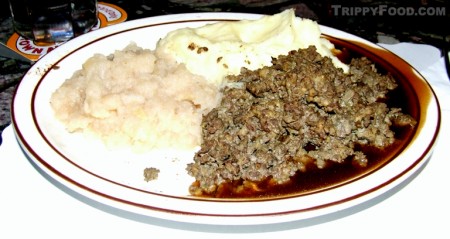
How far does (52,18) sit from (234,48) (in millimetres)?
1952

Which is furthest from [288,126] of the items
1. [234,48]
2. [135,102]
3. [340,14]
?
[340,14]

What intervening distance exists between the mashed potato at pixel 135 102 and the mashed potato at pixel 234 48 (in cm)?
15

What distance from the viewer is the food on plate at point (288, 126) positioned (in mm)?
2541

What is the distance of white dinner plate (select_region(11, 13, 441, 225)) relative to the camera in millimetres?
2074

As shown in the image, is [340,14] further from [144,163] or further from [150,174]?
[150,174]

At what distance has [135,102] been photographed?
2799 millimetres

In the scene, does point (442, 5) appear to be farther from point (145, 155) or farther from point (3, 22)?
point (3, 22)

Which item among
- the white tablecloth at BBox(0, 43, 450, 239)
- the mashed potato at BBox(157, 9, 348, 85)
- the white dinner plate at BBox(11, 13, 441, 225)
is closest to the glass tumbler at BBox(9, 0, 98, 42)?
the white dinner plate at BBox(11, 13, 441, 225)

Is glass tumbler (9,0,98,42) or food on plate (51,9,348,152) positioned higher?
food on plate (51,9,348,152)

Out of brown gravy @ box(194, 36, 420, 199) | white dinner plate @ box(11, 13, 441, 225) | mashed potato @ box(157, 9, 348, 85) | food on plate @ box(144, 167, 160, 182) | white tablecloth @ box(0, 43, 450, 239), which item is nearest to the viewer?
white dinner plate @ box(11, 13, 441, 225)

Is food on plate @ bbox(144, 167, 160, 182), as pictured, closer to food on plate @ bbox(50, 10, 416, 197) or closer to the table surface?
food on plate @ bbox(50, 10, 416, 197)

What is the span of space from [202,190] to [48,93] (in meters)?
1.26

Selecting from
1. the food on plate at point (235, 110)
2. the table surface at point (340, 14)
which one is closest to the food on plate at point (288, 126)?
the food on plate at point (235, 110)

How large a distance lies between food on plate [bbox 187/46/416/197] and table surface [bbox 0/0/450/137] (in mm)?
1633
